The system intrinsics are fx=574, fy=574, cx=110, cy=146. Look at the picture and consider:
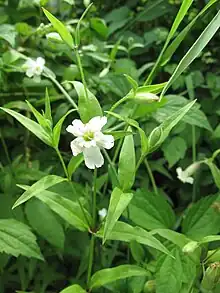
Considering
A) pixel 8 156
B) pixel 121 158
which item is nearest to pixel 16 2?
pixel 8 156

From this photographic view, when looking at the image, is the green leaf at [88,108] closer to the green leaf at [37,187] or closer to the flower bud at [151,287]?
the green leaf at [37,187]

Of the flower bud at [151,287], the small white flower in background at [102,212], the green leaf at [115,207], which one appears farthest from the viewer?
the small white flower in background at [102,212]

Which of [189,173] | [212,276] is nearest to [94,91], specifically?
[189,173]

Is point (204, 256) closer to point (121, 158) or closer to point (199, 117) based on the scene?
point (121, 158)

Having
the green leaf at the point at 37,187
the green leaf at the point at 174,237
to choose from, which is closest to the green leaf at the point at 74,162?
the green leaf at the point at 37,187

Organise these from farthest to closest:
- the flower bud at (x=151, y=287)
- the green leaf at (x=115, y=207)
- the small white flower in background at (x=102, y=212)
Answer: the small white flower in background at (x=102, y=212), the flower bud at (x=151, y=287), the green leaf at (x=115, y=207)

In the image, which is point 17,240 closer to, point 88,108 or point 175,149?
point 88,108
